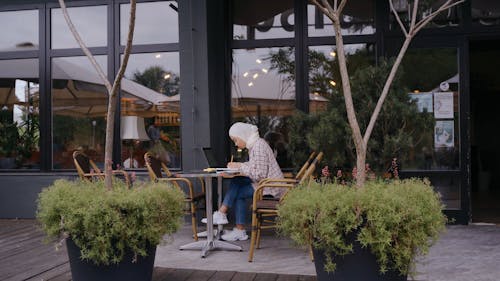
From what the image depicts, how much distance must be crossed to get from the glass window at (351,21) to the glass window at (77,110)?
2.73 m

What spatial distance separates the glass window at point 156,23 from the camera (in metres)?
6.73

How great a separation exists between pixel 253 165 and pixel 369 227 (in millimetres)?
2059

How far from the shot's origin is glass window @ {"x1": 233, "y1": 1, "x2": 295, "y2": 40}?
6656 mm

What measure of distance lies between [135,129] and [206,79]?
122 centimetres

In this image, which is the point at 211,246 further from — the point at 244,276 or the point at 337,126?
the point at 337,126

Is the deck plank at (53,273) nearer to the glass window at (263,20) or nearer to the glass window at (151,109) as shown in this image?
the glass window at (151,109)

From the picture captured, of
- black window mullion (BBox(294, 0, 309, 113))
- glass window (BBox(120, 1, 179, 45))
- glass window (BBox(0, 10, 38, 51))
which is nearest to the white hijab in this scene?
black window mullion (BBox(294, 0, 309, 113))

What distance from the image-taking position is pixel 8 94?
7.22 metres

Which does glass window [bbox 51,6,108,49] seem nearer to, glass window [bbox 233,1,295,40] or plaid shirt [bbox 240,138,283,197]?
glass window [bbox 233,1,295,40]

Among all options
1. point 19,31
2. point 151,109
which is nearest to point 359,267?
point 151,109

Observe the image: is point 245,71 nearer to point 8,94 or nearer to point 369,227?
point 8,94

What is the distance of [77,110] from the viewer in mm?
6945

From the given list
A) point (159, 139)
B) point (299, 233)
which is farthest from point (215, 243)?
point (159, 139)

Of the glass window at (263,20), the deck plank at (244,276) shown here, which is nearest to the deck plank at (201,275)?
the deck plank at (244,276)
